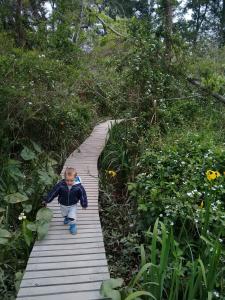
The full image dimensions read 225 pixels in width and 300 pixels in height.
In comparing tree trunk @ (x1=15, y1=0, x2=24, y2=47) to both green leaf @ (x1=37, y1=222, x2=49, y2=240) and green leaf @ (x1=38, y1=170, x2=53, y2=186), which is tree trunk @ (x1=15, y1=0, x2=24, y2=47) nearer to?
green leaf @ (x1=38, y1=170, x2=53, y2=186)

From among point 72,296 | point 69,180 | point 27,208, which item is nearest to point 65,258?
point 72,296

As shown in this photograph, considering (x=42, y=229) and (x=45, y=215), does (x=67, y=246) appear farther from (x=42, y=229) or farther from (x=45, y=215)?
(x=45, y=215)

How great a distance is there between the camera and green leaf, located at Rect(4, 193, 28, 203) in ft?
15.1

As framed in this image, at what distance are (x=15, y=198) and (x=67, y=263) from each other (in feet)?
5.21

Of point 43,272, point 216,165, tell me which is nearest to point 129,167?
point 216,165

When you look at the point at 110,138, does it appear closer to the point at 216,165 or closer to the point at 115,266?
the point at 216,165

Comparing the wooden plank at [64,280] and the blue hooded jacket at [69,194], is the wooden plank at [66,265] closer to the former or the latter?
the wooden plank at [64,280]

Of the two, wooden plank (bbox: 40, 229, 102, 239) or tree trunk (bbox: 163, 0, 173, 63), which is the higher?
tree trunk (bbox: 163, 0, 173, 63)

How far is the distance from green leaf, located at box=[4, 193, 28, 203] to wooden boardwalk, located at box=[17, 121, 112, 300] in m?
0.42

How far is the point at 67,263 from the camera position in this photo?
136 inches

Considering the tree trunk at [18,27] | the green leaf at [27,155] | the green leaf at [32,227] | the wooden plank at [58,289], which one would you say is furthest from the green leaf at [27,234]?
the tree trunk at [18,27]

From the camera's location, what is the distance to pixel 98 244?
3855mm

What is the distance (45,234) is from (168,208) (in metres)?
1.52

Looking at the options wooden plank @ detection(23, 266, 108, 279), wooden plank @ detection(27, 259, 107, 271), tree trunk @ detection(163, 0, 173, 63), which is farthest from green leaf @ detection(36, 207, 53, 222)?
tree trunk @ detection(163, 0, 173, 63)
